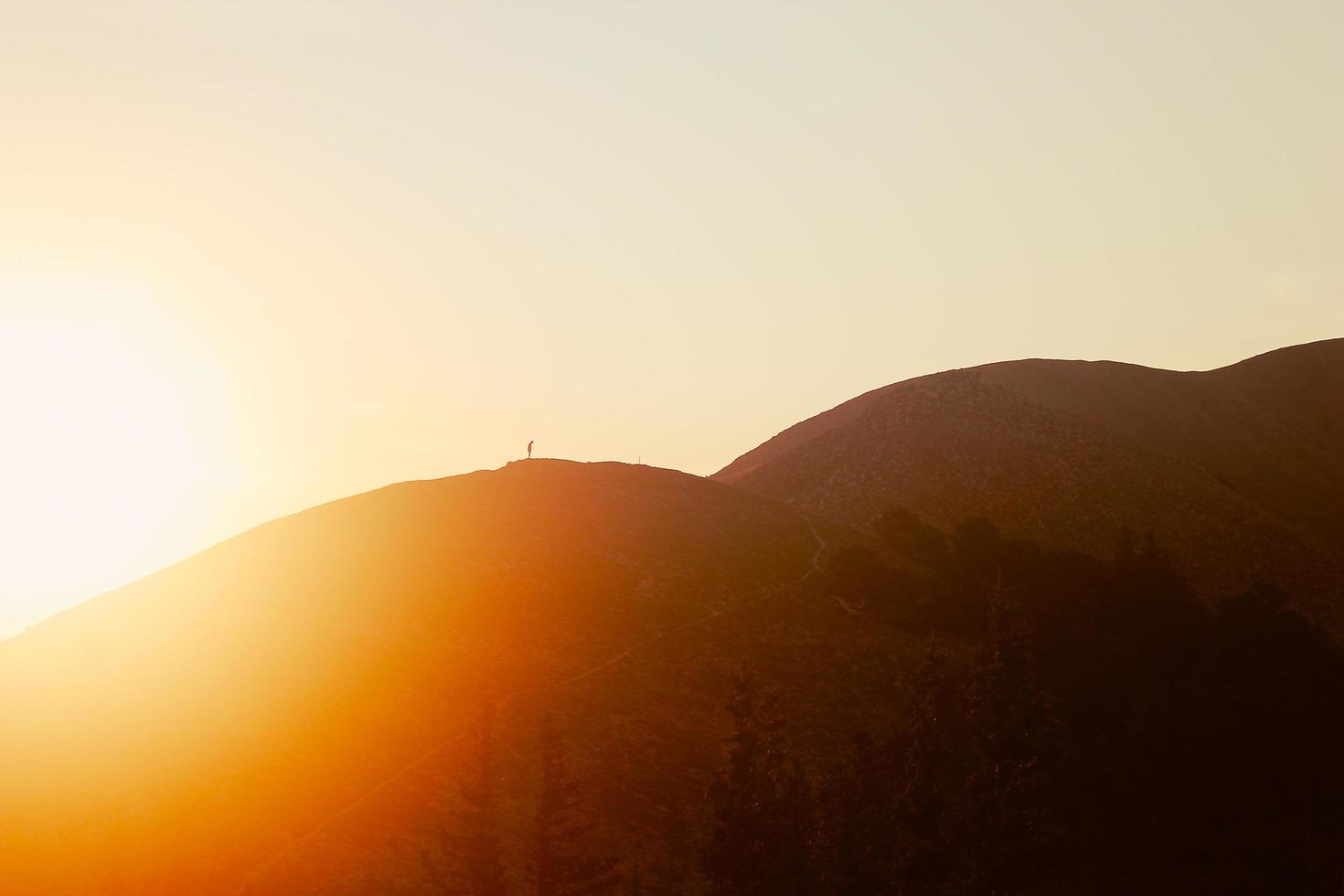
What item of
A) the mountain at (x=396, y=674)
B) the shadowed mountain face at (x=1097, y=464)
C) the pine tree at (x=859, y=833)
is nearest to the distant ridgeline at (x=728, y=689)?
the pine tree at (x=859, y=833)

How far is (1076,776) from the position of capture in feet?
187

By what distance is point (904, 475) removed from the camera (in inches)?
4195

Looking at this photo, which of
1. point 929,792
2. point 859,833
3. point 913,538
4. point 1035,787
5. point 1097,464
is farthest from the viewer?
point 1097,464

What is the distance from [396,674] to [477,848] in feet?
71.5

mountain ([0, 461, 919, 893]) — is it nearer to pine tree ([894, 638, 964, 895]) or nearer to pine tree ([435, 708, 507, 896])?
pine tree ([435, 708, 507, 896])

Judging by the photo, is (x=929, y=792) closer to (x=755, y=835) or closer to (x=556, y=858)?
(x=755, y=835)

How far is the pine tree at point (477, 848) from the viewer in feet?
150

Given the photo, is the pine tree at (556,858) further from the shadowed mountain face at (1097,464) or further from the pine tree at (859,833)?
the shadowed mountain face at (1097,464)

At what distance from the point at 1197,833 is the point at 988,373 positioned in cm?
8337

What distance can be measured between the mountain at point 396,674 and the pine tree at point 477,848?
1.69 metres

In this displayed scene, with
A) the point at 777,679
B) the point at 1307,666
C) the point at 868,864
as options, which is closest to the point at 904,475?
the point at 777,679

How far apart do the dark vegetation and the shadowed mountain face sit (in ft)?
71.6

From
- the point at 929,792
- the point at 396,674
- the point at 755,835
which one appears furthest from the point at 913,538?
the point at 755,835

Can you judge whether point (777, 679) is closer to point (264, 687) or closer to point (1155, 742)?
Result: point (1155, 742)
